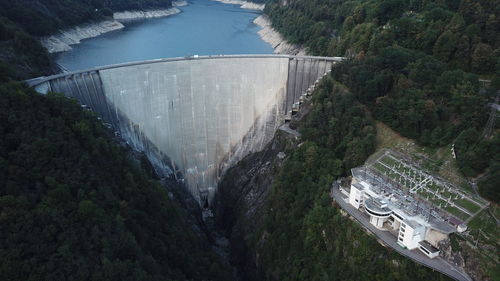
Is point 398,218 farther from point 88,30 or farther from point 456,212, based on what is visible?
point 88,30

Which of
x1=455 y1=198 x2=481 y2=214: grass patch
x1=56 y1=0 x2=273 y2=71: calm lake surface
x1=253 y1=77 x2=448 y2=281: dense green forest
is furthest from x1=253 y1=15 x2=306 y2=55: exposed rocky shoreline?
x1=455 y1=198 x2=481 y2=214: grass patch

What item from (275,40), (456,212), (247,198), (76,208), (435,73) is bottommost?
(247,198)

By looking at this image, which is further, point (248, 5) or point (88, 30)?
point (248, 5)

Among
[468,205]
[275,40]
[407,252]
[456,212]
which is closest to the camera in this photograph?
[407,252]

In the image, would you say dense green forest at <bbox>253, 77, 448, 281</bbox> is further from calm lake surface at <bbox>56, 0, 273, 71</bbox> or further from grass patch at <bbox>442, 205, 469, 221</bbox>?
calm lake surface at <bbox>56, 0, 273, 71</bbox>

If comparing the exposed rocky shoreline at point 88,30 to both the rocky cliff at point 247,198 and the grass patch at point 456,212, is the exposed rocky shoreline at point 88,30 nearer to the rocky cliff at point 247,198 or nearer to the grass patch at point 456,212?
the rocky cliff at point 247,198

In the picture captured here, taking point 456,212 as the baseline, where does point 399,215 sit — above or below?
below

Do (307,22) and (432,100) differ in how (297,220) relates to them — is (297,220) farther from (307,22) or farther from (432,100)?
(307,22)

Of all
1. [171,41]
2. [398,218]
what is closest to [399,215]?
[398,218]
